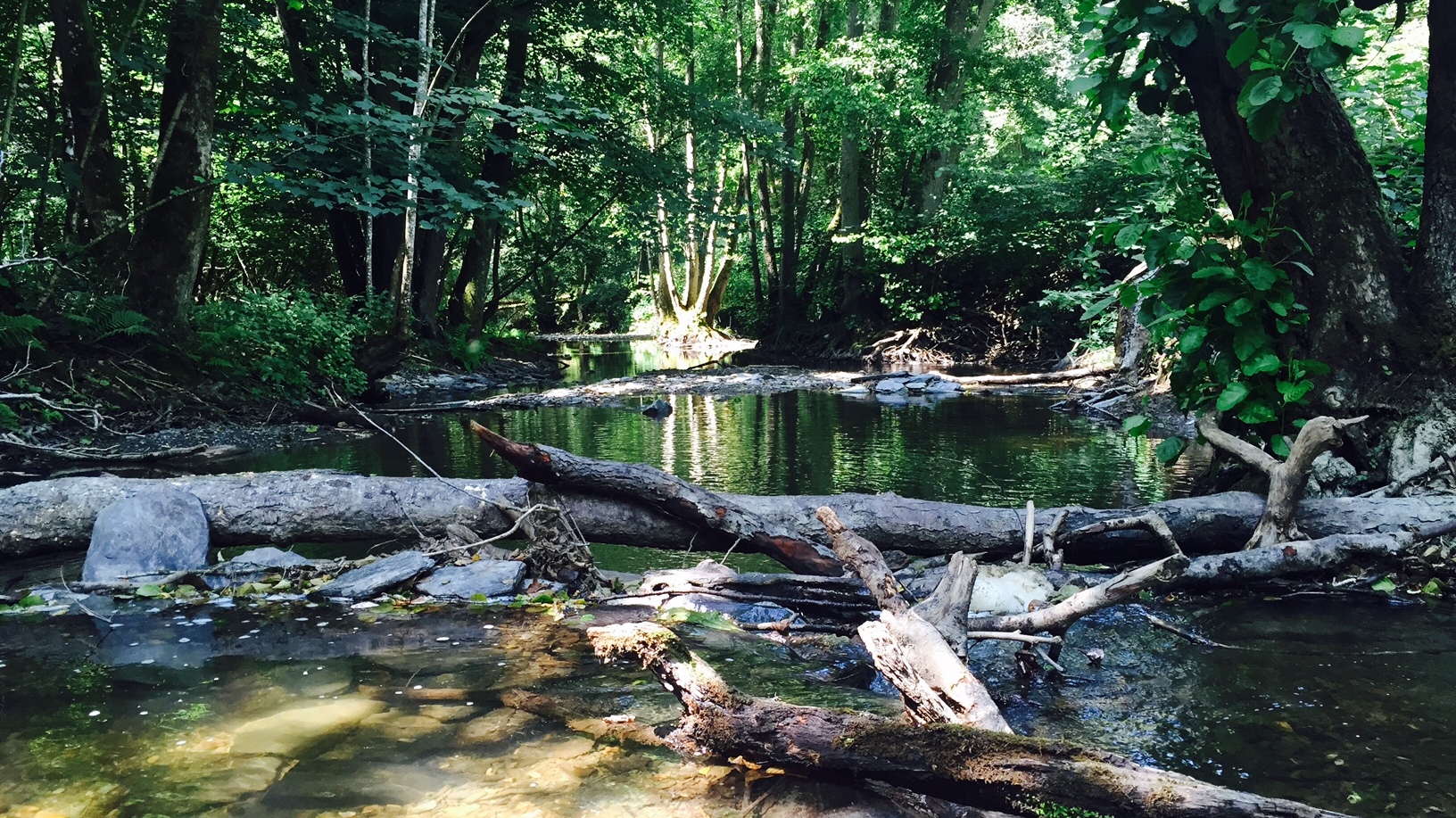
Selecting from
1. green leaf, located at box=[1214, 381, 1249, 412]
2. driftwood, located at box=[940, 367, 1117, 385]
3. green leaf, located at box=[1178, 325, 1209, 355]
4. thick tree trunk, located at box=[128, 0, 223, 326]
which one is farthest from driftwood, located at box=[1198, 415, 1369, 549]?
driftwood, located at box=[940, 367, 1117, 385]

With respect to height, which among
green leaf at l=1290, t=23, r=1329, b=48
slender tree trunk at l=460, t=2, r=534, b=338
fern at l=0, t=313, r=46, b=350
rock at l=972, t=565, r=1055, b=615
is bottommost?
rock at l=972, t=565, r=1055, b=615

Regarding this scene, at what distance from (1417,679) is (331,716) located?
4.12 metres

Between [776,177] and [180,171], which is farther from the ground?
[776,177]

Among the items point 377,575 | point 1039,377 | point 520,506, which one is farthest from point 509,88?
point 377,575

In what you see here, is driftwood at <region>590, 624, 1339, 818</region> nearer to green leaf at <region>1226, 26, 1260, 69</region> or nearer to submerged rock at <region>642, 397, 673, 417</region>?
green leaf at <region>1226, 26, 1260, 69</region>

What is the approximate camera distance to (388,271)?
17.2 metres

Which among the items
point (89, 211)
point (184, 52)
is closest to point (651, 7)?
point (184, 52)

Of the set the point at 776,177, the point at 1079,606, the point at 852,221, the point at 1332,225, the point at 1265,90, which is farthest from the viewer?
the point at 776,177

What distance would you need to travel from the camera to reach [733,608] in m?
4.45

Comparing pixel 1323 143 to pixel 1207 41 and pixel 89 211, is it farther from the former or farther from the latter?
pixel 89 211

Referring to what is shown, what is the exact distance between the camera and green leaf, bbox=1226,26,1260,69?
418 cm

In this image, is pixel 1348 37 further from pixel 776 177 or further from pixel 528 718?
pixel 776 177

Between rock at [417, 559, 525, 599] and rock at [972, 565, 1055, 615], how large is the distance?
246cm

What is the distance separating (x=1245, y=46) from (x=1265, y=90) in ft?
0.79
